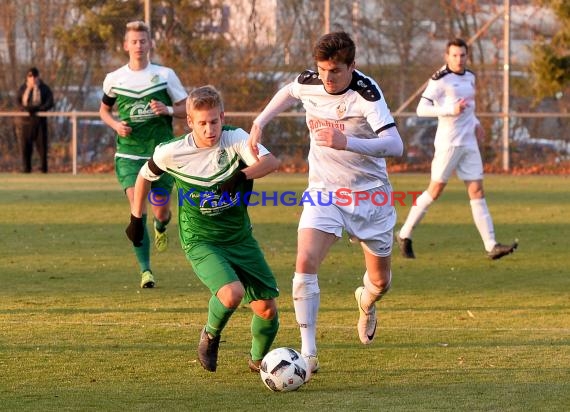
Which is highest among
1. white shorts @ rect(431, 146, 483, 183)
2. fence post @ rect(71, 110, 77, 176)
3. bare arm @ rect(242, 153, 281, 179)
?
bare arm @ rect(242, 153, 281, 179)

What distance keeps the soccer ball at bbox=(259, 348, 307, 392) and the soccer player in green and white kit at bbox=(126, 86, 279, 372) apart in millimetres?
423

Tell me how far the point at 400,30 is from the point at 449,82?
1128 cm

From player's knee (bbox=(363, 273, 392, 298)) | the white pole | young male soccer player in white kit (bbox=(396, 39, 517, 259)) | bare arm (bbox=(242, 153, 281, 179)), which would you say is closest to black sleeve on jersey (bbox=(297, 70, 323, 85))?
bare arm (bbox=(242, 153, 281, 179))

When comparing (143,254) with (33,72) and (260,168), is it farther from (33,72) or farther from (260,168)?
(33,72)

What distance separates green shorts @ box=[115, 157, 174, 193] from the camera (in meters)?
9.94

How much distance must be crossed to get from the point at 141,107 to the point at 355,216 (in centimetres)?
381

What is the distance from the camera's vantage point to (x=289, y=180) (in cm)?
2130

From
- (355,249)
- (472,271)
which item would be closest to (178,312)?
(472,271)

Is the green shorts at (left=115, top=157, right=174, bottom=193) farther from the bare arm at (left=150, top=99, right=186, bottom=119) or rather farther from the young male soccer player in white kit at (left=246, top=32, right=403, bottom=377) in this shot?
the young male soccer player in white kit at (left=246, top=32, right=403, bottom=377)

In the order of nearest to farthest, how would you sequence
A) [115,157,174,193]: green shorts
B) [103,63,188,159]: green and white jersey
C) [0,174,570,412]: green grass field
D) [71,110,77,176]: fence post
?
[0,174,570,412]: green grass field < [115,157,174,193]: green shorts < [103,63,188,159]: green and white jersey < [71,110,77,176]: fence post

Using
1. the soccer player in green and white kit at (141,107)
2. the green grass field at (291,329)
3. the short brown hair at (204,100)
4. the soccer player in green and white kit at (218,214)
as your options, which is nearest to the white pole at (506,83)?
the green grass field at (291,329)

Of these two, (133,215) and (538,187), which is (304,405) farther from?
(538,187)

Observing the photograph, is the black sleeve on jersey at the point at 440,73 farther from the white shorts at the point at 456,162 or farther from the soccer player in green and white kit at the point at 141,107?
the soccer player in green and white kit at the point at 141,107

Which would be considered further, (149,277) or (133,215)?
(149,277)
